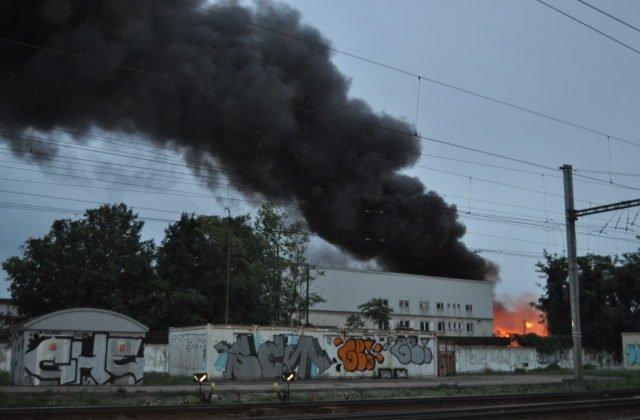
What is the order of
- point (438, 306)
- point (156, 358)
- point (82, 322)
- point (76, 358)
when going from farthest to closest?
point (438, 306) < point (156, 358) < point (82, 322) < point (76, 358)

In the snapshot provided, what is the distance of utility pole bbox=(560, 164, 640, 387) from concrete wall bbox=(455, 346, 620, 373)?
50.9ft

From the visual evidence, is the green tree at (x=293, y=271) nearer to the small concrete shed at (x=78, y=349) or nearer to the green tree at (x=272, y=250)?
the green tree at (x=272, y=250)

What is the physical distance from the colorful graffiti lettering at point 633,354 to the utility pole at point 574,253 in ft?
83.0

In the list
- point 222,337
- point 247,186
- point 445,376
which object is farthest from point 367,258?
point 222,337

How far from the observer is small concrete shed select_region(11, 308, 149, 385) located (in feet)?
77.5

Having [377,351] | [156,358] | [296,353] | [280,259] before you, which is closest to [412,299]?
[280,259]

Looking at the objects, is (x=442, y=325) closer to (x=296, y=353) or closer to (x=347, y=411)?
(x=296, y=353)

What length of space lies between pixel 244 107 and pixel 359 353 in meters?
17.3

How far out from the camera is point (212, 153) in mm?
40500

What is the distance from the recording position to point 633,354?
47031 mm

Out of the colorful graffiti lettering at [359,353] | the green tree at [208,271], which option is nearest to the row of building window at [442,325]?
the green tree at [208,271]

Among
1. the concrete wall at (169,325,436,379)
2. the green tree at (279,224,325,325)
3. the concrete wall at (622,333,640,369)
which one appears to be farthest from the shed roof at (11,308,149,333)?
the concrete wall at (622,333,640,369)

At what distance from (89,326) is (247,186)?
67.2 ft

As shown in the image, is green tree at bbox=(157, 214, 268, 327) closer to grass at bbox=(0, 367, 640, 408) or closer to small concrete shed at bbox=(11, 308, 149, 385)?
small concrete shed at bbox=(11, 308, 149, 385)
